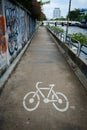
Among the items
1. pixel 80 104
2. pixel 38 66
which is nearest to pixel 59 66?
pixel 38 66

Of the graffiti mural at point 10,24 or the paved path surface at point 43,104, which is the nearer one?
the paved path surface at point 43,104

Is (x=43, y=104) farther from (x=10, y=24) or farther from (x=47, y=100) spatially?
(x=10, y=24)

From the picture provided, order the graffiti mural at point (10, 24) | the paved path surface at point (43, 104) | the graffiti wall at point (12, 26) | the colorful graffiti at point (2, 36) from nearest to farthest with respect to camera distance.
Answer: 1. the paved path surface at point (43, 104)
2. the colorful graffiti at point (2, 36)
3. the graffiti mural at point (10, 24)
4. the graffiti wall at point (12, 26)

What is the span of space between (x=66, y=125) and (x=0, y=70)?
337cm

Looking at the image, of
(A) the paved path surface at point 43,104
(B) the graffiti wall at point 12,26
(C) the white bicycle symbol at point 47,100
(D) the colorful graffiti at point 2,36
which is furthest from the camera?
(B) the graffiti wall at point 12,26

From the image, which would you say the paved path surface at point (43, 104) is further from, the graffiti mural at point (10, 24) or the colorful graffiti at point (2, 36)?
the graffiti mural at point (10, 24)

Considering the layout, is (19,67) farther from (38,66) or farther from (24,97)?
(24,97)

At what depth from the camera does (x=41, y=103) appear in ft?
15.6

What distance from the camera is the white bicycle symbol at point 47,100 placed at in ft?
15.0

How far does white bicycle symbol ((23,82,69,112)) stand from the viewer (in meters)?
4.58

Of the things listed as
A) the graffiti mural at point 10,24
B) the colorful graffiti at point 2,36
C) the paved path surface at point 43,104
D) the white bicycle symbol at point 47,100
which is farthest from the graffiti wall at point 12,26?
the white bicycle symbol at point 47,100

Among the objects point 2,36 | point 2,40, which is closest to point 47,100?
point 2,40

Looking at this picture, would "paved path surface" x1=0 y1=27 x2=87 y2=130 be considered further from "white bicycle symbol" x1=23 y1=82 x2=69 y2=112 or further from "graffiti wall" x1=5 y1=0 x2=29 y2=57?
"graffiti wall" x1=5 y1=0 x2=29 y2=57

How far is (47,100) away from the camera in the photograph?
4957mm
